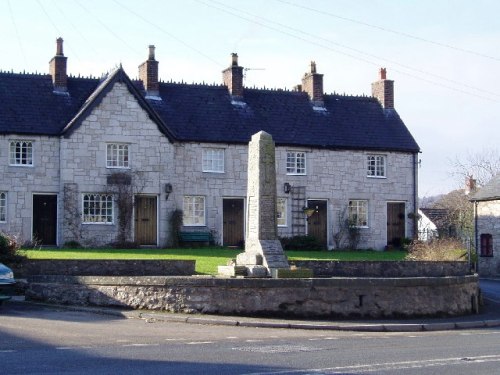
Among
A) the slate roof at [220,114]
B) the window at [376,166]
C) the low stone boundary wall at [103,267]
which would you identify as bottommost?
the low stone boundary wall at [103,267]

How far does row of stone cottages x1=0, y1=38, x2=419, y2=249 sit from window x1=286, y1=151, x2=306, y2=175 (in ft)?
0.20

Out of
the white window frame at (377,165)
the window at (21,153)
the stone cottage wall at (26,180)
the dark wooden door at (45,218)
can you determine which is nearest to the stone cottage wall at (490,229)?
the white window frame at (377,165)

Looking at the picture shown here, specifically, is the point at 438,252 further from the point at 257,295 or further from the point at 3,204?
the point at 3,204

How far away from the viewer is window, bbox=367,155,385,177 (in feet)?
143

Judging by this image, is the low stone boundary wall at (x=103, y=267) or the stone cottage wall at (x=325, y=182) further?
the stone cottage wall at (x=325, y=182)

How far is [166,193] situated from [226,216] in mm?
3241

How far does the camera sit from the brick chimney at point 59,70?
38.9m

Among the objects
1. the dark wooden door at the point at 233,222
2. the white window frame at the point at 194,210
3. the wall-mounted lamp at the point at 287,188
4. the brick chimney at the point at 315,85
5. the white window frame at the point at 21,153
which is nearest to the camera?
the white window frame at the point at 21,153

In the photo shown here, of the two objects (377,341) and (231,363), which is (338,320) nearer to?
(377,341)

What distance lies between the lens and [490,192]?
1695 inches

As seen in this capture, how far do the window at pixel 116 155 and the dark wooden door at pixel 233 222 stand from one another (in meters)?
5.26

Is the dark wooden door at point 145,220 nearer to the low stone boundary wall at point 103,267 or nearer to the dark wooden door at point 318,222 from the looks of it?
the dark wooden door at point 318,222

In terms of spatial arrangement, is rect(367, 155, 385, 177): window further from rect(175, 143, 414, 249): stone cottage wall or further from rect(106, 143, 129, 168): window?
rect(106, 143, 129, 168): window

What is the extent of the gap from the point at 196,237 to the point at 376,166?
35.2ft
